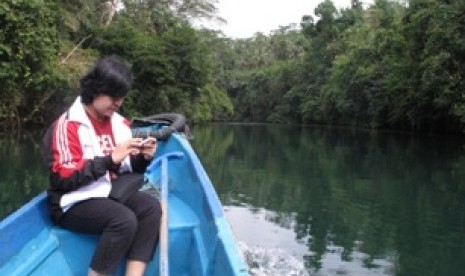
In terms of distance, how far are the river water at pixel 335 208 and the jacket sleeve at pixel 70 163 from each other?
9.15 feet

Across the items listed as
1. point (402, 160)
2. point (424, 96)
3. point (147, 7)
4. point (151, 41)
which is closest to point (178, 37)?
point (151, 41)

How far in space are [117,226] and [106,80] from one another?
0.61m

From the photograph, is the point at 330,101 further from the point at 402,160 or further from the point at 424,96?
the point at 402,160

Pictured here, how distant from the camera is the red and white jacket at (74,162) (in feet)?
7.55

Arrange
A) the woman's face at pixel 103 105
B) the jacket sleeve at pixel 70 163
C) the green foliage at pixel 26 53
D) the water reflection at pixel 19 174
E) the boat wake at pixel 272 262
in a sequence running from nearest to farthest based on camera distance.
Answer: the jacket sleeve at pixel 70 163 → the woman's face at pixel 103 105 → the boat wake at pixel 272 262 → the water reflection at pixel 19 174 → the green foliage at pixel 26 53

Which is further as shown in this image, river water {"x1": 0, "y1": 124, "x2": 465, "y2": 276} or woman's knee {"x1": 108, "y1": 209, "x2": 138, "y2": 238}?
river water {"x1": 0, "y1": 124, "x2": 465, "y2": 276}

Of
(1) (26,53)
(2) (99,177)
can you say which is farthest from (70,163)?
(1) (26,53)

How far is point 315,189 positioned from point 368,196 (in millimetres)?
1038

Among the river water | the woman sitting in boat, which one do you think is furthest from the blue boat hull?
the river water

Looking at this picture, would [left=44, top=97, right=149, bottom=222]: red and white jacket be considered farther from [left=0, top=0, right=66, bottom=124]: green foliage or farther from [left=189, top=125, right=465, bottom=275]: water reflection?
[left=0, top=0, right=66, bottom=124]: green foliage

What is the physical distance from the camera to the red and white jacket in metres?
2.30

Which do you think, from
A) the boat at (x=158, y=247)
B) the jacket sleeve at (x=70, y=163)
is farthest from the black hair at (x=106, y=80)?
the boat at (x=158, y=247)

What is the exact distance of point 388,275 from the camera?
549cm

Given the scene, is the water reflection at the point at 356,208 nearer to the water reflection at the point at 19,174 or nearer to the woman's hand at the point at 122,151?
the water reflection at the point at 19,174
